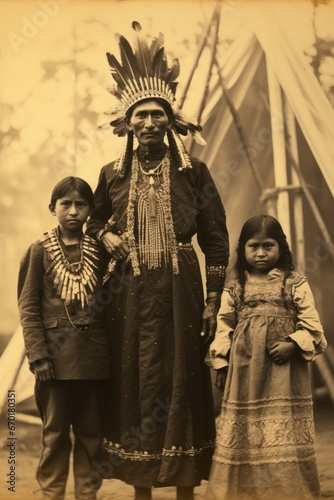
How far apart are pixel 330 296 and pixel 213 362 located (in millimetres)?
674

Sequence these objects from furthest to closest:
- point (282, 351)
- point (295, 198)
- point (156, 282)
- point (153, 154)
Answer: point (295, 198)
point (153, 154)
point (156, 282)
point (282, 351)

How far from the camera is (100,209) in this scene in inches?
117

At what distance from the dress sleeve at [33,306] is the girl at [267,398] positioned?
75 centimetres

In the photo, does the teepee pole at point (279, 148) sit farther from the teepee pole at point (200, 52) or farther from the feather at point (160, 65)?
the feather at point (160, 65)

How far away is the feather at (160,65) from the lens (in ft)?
9.70

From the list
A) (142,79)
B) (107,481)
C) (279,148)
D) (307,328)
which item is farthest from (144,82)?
(107,481)

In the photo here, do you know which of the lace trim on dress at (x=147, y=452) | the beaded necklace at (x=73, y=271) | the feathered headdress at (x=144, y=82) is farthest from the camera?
the feathered headdress at (x=144, y=82)

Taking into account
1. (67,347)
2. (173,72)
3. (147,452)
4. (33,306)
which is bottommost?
(147,452)

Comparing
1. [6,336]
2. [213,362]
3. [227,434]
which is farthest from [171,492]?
[6,336]

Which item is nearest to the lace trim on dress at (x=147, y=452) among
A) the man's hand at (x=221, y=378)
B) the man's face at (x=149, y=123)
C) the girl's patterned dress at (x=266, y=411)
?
the girl's patterned dress at (x=266, y=411)

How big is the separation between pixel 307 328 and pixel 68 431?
44.6 inches

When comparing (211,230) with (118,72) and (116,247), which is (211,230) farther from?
(118,72)

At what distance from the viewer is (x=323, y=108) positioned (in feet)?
10.5

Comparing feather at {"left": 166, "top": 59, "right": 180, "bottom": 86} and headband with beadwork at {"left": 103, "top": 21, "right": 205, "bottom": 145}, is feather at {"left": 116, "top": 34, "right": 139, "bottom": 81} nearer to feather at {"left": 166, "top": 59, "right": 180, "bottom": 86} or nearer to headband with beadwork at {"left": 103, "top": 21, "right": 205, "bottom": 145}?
headband with beadwork at {"left": 103, "top": 21, "right": 205, "bottom": 145}
